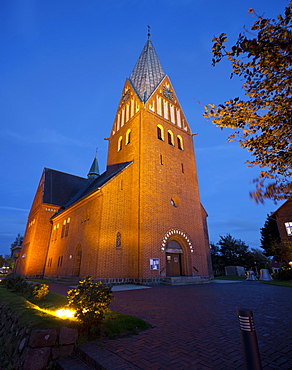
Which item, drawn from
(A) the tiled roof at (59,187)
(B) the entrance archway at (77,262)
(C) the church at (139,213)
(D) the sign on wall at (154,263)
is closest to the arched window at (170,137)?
(C) the church at (139,213)

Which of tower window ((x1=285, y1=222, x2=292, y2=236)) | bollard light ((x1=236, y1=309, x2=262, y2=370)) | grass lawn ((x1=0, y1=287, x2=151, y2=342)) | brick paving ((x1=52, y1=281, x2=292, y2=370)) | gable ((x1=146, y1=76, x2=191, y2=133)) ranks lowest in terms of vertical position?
brick paving ((x1=52, y1=281, x2=292, y2=370))

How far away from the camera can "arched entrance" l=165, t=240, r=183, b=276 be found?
17250mm

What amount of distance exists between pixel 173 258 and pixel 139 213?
5.37 m

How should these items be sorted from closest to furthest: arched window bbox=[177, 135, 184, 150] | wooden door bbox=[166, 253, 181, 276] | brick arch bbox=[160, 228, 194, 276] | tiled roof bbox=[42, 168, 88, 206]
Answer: wooden door bbox=[166, 253, 181, 276] < brick arch bbox=[160, 228, 194, 276] < arched window bbox=[177, 135, 184, 150] < tiled roof bbox=[42, 168, 88, 206]

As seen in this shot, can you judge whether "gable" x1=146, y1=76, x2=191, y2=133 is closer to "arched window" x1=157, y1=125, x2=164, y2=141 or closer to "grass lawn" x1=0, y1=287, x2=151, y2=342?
"arched window" x1=157, y1=125, x2=164, y2=141

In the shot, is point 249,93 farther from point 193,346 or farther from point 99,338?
point 99,338

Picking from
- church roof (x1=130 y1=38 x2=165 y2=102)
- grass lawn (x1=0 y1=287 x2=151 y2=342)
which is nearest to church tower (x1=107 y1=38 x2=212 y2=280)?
church roof (x1=130 y1=38 x2=165 y2=102)

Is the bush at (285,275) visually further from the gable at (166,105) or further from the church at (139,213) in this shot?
the gable at (166,105)

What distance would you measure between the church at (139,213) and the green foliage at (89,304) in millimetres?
10509

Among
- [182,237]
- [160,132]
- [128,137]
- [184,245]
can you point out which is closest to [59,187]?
[128,137]

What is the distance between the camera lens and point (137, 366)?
2832 mm

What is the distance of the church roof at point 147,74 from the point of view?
955 inches

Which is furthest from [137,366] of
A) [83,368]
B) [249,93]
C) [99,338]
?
[249,93]

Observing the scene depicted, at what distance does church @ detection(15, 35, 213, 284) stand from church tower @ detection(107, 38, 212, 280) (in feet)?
0.27
